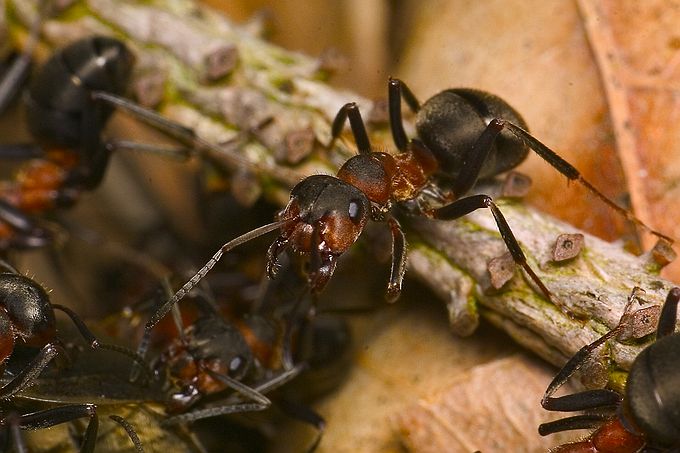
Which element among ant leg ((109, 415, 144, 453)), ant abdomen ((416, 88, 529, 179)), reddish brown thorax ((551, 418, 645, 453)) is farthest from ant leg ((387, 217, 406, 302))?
ant leg ((109, 415, 144, 453))

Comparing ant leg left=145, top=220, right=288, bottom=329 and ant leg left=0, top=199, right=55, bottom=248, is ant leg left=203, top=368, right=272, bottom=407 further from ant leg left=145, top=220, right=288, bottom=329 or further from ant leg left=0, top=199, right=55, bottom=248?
ant leg left=0, top=199, right=55, bottom=248

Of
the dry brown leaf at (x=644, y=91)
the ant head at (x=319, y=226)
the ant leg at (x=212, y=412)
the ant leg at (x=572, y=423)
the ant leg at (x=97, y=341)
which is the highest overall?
the dry brown leaf at (x=644, y=91)

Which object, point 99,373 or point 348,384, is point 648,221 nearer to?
point 348,384

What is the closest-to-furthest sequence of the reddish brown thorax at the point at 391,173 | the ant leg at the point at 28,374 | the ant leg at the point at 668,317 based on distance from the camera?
the ant leg at the point at 668,317 → the ant leg at the point at 28,374 → the reddish brown thorax at the point at 391,173

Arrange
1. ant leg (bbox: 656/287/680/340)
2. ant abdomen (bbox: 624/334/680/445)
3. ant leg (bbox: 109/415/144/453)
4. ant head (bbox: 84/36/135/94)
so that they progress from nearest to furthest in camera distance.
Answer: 1. ant abdomen (bbox: 624/334/680/445)
2. ant leg (bbox: 656/287/680/340)
3. ant leg (bbox: 109/415/144/453)
4. ant head (bbox: 84/36/135/94)

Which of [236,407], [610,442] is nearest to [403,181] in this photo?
[236,407]

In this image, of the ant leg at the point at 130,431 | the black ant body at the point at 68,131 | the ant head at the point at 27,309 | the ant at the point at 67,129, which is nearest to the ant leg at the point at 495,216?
the ant at the point at 67,129

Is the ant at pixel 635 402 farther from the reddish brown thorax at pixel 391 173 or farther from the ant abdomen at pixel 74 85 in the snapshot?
the ant abdomen at pixel 74 85

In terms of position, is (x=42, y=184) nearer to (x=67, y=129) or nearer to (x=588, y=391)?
(x=67, y=129)
